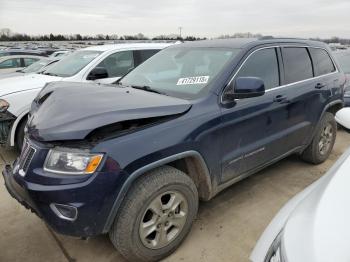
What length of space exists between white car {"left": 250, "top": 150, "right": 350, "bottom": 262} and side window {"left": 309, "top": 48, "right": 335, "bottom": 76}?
2757mm

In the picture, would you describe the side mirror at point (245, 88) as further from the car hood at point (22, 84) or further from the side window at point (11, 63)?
the side window at point (11, 63)

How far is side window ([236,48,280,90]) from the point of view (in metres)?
3.21

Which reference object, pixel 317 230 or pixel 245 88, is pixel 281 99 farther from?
pixel 317 230

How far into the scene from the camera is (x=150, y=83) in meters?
3.33

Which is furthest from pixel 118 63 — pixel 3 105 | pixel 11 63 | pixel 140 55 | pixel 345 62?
pixel 11 63

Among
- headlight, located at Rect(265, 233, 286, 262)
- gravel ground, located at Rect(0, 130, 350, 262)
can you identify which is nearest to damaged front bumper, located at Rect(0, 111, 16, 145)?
gravel ground, located at Rect(0, 130, 350, 262)

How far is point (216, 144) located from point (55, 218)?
1414mm

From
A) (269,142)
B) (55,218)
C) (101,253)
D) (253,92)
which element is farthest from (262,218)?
(55,218)

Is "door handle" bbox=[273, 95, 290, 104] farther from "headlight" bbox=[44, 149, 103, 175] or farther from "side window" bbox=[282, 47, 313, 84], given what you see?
"headlight" bbox=[44, 149, 103, 175]

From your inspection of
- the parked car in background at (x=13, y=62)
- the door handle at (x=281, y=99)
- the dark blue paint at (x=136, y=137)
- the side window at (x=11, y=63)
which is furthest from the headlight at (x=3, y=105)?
the side window at (x=11, y=63)

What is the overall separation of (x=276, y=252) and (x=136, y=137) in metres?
1.20

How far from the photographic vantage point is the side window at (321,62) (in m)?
4.25

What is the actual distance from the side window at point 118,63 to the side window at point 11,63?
7231 millimetres

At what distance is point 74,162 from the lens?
2143mm
